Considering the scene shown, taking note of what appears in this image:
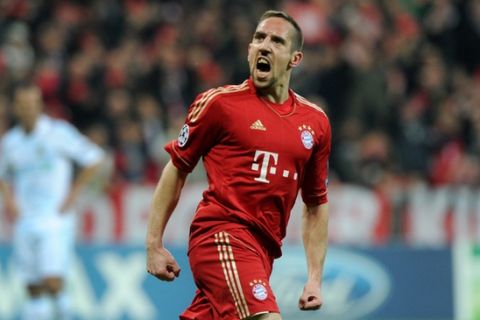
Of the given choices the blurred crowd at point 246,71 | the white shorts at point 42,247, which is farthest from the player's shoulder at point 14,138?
the blurred crowd at point 246,71

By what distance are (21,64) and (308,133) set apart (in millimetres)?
9879

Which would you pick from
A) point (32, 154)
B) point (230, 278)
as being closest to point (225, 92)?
point (230, 278)

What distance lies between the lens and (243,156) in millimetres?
5883

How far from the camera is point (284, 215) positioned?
6.00 m

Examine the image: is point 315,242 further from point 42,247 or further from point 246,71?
point 246,71

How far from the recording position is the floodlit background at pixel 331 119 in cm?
1251

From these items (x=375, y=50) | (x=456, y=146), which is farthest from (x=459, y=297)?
(x=375, y=50)

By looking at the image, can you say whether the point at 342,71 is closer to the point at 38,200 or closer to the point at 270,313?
the point at 38,200

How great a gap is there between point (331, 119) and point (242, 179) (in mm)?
9289

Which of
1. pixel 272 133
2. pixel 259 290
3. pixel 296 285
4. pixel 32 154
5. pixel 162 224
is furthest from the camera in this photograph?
pixel 296 285

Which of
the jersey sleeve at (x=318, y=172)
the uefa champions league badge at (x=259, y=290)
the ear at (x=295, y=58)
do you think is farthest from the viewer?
the jersey sleeve at (x=318, y=172)

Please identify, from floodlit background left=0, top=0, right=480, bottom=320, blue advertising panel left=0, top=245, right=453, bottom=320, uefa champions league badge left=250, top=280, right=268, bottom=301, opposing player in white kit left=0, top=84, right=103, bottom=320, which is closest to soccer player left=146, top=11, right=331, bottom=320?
uefa champions league badge left=250, top=280, right=268, bottom=301

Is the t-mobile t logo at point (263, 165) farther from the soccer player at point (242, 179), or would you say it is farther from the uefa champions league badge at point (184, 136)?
the uefa champions league badge at point (184, 136)

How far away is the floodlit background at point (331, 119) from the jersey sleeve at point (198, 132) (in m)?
6.66
